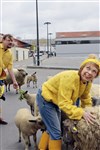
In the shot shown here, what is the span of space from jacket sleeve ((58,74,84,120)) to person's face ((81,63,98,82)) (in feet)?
0.40

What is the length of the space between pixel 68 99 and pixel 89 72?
406 mm

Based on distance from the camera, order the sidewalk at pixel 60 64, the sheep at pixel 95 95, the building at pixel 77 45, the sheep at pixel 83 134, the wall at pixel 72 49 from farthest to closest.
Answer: the wall at pixel 72 49, the building at pixel 77 45, the sidewalk at pixel 60 64, the sheep at pixel 95 95, the sheep at pixel 83 134

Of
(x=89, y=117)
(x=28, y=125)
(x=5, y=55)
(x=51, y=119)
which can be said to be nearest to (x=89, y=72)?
(x=89, y=117)

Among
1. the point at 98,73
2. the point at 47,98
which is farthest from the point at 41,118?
the point at 98,73

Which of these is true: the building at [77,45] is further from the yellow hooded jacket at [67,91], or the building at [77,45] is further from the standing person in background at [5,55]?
the yellow hooded jacket at [67,91]

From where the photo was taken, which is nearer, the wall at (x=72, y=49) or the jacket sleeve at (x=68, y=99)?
the jacket sleeve at (x=68, y=99)

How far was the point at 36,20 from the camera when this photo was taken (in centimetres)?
3180

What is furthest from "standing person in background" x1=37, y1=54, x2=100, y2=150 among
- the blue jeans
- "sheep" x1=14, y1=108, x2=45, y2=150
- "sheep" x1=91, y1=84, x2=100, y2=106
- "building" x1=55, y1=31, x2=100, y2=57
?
"building" x1=55, y1=31, x2=100, y2=57

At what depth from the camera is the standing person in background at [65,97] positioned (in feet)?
12.8

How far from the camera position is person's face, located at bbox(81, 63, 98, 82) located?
12.8 feet

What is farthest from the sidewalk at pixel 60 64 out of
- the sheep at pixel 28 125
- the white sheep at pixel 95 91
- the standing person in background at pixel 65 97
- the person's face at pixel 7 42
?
the standing person in background at pixel 65 97

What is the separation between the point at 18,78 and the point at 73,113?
7428 mm

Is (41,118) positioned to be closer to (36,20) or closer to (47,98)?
(47,98)

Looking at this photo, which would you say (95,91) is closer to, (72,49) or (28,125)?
(28,125)
